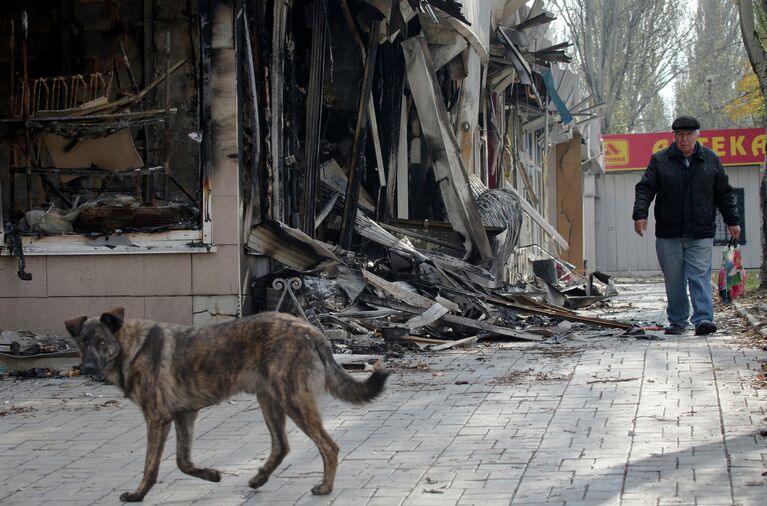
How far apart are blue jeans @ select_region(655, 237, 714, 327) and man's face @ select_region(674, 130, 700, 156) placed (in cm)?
98

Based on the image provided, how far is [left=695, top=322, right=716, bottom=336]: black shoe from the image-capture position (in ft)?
40.3

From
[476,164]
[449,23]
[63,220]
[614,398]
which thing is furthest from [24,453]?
[476,164]

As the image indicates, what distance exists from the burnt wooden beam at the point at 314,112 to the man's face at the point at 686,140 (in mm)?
3987

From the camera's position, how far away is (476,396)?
842 cm

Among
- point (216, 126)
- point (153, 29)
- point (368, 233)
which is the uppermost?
point (153, 29)

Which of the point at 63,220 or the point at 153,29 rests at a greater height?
the point at 153,29

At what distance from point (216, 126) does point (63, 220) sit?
5.82 feet

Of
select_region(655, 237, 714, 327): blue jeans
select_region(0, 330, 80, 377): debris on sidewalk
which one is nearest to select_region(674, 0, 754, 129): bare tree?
select_region(655, 237, 714, 327): blue jeans

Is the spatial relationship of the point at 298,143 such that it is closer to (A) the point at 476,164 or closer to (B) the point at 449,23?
(B) the point at 449,23

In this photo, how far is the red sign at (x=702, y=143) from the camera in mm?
38938

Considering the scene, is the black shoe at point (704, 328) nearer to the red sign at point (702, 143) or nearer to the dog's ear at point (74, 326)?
the dog's ear at point (74, 326)

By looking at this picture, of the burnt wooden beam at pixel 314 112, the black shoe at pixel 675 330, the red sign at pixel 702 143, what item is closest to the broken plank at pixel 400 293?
the burnt wooden beam at pixel 314 112

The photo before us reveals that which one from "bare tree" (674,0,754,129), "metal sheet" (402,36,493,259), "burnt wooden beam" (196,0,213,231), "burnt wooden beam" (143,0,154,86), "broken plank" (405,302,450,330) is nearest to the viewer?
"burnt wooden beam" (196,0,213,231)

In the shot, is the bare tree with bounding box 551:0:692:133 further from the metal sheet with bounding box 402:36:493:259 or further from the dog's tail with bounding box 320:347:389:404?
the dog's tail with bounding box 320:347:389:404
